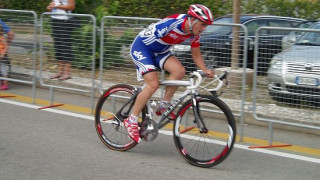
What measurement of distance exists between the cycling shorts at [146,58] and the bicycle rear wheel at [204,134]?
2.05ft

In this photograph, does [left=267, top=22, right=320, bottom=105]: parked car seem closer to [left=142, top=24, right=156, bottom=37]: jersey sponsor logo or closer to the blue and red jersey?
the blue and red jersey

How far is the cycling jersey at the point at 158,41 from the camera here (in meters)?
5.86

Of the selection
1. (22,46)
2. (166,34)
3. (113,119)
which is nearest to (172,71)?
(166,34)

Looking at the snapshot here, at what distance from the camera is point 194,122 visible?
5.93 m

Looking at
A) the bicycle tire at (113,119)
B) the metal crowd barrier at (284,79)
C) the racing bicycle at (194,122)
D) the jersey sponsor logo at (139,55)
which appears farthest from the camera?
the metal crowd barrier at (284,79)

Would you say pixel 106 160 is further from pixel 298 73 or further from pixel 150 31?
pixel 298 73

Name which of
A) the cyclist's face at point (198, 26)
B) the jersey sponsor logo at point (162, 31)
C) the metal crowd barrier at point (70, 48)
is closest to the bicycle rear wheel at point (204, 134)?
the cyclist's face at point (198, 26)

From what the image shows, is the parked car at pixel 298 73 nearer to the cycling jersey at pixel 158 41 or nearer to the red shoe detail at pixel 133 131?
the cycling jersey at pixel 158 41

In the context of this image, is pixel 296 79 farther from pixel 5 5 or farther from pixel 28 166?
pixel 5 5

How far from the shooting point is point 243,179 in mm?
5547

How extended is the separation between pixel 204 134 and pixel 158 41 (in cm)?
120

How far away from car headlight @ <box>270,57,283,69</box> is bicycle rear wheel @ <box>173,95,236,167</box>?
1.42 metres

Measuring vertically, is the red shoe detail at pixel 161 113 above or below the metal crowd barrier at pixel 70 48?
below

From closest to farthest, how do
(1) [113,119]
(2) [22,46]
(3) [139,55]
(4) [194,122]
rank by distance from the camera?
(4) [194,122] < (3) [139,55] < (1) [113,119] < (2) [22,46]
